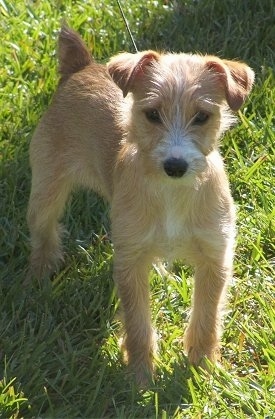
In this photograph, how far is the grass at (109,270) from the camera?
169 inches

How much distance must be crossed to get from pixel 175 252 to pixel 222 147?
1548 mm

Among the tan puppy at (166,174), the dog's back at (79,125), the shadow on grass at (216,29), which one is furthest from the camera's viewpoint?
the shadow on grass at (216,29)

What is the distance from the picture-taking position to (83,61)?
5.18m

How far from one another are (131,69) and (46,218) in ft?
4.13

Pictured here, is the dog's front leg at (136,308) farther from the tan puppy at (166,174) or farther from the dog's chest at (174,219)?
the dog's chest at (174,219)

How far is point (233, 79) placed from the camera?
4219 mm

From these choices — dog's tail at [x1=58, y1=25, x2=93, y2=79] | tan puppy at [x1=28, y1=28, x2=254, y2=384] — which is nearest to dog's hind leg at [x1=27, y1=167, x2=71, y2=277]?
tan puppy at [x1=28, y1=28, x2=254, y2=384]

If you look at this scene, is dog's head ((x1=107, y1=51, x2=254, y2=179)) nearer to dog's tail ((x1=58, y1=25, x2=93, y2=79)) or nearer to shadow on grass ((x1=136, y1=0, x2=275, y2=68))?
dog's tail ((x1=58, y1=25, x2=93, y2=79))

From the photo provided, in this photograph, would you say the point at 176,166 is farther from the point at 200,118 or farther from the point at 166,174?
the point at 200,118

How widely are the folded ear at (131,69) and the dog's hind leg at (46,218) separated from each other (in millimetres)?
957

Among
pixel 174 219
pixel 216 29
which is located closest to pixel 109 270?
pixel 174 219

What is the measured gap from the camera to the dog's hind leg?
5.11 m

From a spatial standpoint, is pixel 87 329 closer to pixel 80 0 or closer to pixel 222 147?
pixel 222 147

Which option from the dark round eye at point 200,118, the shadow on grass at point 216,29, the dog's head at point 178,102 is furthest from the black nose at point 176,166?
the shadow on grass at point 216,29
